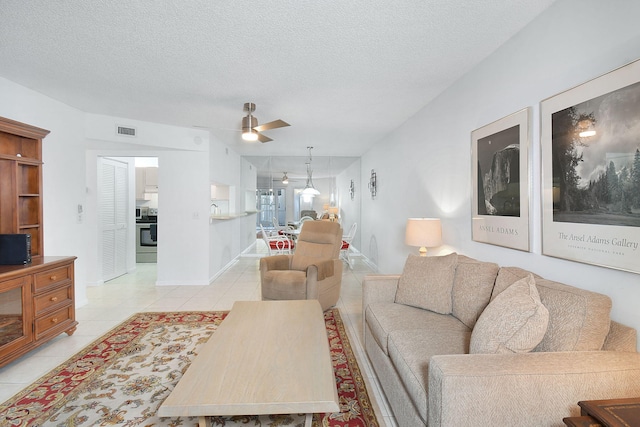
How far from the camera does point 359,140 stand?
19.0 ft

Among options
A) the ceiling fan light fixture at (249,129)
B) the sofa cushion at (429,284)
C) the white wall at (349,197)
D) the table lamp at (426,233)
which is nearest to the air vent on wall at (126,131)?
the ceiling fan light fixture at (249,129)

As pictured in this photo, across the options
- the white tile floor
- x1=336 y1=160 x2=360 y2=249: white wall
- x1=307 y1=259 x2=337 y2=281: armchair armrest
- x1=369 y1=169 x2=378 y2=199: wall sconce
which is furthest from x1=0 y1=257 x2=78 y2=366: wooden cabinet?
x1=336 y1=160 x2=360 y2=249: white wall

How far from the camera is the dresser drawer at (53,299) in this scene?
2.64 meters

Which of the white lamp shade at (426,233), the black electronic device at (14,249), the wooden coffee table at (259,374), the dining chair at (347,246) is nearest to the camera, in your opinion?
the wooden coffee table at (259,374)

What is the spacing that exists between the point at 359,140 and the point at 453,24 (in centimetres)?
371

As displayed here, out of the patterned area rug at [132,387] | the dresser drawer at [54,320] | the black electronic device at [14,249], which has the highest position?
the black electronic device at [14,249]

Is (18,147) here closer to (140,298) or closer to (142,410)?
(140,298)

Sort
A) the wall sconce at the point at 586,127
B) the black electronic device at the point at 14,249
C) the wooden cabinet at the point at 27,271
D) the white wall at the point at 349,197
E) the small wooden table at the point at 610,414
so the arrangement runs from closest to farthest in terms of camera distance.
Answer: the small wooden table at the point at 610,414
the wall sconce at the point at 586,127
the wooden cabinet at the point at 27,271
the black electronic device at the point at 14,249
the white wall at the point at 349,197

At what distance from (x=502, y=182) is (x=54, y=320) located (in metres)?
3.96

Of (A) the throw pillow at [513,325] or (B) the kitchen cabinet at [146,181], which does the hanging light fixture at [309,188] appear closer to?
(B) the kitchen cabinet at [146,181]

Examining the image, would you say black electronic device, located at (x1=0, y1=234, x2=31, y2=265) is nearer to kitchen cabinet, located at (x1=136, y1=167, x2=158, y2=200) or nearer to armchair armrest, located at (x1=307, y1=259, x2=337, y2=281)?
armchair armrest, located at (x1=307, y1=259, x2=337, y2=281)

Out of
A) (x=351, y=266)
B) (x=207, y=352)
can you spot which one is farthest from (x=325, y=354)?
(x=351, y=266)

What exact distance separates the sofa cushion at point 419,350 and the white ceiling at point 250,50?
199 cm

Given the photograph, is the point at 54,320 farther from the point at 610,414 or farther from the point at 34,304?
the point at 610,414
